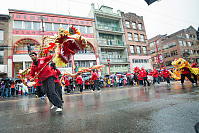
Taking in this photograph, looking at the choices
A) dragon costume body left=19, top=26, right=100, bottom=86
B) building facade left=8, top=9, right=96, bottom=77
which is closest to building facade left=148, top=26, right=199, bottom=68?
building facade left=8, top=9, right=96, bottom=77

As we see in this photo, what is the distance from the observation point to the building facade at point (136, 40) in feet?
92.4

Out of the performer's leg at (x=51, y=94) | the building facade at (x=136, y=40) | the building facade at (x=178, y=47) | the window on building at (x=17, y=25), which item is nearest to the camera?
the performer's leg at (x=51, y=94)

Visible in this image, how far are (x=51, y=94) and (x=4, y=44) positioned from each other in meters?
19.3

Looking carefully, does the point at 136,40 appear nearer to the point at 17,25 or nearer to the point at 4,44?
the point at 17,25

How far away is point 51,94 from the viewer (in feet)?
11.6

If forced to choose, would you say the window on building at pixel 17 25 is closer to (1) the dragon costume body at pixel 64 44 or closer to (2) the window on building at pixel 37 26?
(2) the window on building at pixel 37 26

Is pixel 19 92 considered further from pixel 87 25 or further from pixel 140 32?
pixel 140 32

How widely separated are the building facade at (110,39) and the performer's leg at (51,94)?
20008mm

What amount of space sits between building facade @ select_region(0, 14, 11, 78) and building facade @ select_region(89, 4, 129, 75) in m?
15.0

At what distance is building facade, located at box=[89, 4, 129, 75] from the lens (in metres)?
24.8

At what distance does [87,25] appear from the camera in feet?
78.2

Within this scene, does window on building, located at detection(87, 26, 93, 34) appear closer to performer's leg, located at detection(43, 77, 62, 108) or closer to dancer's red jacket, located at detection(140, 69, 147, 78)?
dancer's red jacket, located at detection(140, 69, 147, 78)

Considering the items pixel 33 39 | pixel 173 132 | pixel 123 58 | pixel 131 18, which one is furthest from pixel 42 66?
pixel 131 18

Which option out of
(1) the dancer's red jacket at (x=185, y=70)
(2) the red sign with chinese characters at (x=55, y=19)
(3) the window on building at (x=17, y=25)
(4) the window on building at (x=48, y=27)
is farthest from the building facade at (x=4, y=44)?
(1) the dancer's red jacket at (x=185, y=70)
